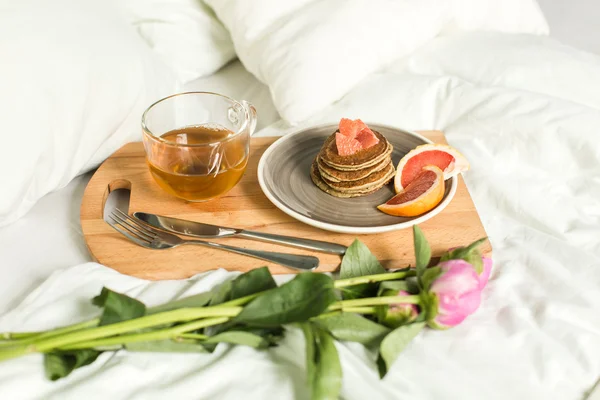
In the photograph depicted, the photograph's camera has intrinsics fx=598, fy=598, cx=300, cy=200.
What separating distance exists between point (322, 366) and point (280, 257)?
30 cm

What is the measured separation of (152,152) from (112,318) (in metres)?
0.39

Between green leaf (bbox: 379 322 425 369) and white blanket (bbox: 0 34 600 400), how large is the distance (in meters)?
0.03

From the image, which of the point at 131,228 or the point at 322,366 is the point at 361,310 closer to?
the point at 322,366

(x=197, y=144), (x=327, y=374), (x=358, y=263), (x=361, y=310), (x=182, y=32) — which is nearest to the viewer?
(x=327, y=374)

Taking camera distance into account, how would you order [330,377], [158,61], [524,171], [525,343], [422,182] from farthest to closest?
[158,61] < [524,171] < [422,182] < [525,343] < [330,377]

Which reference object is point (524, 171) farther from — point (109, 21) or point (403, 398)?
point (109, 21)

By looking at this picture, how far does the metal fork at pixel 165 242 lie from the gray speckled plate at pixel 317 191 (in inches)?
3.4

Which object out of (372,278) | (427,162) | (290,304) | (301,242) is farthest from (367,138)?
(290,304)

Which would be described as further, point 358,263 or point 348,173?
point 348,173

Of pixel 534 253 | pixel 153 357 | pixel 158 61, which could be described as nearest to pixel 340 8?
pixel 158 61

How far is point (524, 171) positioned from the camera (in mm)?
1251

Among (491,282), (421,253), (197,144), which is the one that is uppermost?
(197,144)

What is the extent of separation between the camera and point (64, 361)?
2.57 feet

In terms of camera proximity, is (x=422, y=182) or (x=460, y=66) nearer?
(x=422, y=182)
